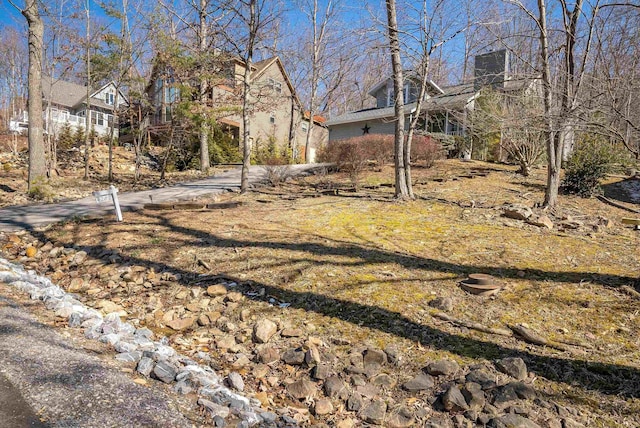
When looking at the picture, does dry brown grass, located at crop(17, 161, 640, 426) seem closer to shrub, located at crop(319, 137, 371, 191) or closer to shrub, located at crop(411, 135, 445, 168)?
Answer: shrub, located at crop(319, 137, 371, 191)

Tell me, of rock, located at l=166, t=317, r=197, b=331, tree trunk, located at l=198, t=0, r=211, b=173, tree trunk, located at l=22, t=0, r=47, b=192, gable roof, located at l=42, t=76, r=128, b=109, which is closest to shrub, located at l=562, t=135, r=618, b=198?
rock, located at l=166, t=317, r=197, b=331

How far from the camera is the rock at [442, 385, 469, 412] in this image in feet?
7.48

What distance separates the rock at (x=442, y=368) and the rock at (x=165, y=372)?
1.75 m

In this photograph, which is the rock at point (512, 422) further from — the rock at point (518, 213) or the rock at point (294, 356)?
the rock at point (518, 213)

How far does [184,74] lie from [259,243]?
9895 mm

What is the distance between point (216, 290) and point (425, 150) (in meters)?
11.9

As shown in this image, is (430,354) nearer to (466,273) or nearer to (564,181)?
(466,273)

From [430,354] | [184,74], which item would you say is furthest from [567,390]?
[184,74]

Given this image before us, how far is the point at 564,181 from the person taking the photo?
10180 mm

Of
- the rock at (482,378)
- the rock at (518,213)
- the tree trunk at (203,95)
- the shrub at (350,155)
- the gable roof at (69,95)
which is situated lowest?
the rock at (482,378)

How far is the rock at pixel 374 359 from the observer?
2729mm

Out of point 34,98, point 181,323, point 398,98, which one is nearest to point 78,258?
point 181,323

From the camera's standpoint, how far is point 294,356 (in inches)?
111

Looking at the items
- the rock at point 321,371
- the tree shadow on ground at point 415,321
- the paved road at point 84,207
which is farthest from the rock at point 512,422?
the paved road at point 84,207
